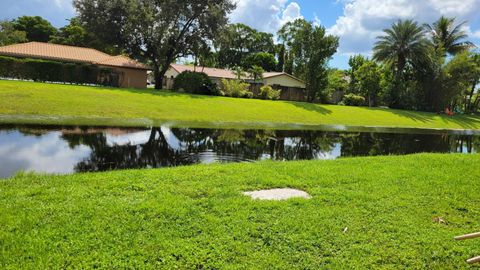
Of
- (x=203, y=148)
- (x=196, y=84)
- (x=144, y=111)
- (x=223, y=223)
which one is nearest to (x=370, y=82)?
(x=196, y=84)

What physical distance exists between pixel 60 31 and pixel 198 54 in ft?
123

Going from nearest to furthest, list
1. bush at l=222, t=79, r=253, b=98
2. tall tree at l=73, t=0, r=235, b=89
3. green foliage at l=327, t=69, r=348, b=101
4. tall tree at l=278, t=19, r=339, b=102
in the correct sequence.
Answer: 1. tall tree at l=73, t=0, r=235, b=89
2. bush at l=222, t=79, r=253, b=98
3. tall tree at l=278, t=19, r=339, b=102
4. green foliage at l=327, t=69, r=348, b=101

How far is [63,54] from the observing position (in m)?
32.1

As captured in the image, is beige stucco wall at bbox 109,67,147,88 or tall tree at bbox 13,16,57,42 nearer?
beige stucco wall at bbox 109,67,147,88

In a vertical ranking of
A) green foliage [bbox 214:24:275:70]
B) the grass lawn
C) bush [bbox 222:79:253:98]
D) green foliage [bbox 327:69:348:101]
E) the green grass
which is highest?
green foliage [bbox 214:24:275:70]

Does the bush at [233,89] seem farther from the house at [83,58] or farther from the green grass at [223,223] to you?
the green grass at [223,223]

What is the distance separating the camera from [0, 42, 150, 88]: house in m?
30.0

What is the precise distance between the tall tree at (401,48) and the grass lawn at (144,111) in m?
13.4

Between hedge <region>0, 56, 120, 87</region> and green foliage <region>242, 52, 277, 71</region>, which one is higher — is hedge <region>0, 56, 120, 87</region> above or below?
below

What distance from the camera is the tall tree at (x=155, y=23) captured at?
2928 centimetres

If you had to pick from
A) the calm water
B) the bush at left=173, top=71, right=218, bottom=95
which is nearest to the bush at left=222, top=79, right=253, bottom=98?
the bush at left=173, top=71, right=218, bottom=95

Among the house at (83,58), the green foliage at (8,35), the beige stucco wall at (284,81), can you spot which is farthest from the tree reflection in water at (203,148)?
the green foliage at (8,35)

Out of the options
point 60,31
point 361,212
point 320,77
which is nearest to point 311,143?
point 361,212

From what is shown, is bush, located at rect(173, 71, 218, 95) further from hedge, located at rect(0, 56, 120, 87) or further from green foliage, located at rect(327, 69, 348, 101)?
green foliage, located at rect(327, 69, 348, 101)
